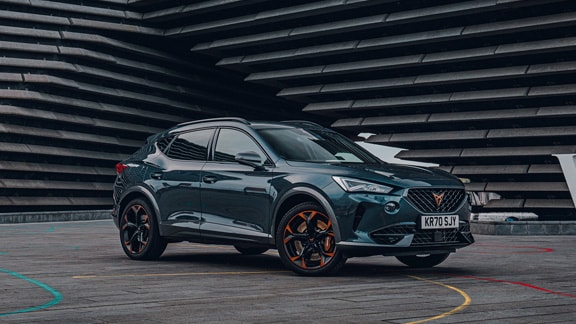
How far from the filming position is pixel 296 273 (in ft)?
27.7

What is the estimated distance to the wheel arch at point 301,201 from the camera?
8109mm

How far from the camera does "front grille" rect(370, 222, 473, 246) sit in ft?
26.5

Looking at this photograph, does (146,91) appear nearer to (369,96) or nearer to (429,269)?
(369,96)

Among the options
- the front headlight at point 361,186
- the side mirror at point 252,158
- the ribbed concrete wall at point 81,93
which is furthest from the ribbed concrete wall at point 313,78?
the front headlight at point 361,186

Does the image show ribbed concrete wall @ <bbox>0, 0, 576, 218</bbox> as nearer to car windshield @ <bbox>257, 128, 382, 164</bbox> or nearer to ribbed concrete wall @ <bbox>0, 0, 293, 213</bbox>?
ribbed concrete wall @ <bbox>0, 0, 293, 213</bbox>

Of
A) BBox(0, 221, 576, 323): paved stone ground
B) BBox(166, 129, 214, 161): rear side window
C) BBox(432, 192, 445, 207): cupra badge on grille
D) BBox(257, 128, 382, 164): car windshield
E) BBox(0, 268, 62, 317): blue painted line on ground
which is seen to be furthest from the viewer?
Result: BBox(166, 129, 214, 161): rear side window

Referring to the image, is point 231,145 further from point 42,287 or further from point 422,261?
point 42,287

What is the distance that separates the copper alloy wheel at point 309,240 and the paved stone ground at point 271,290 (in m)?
0.19

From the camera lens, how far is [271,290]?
7.13 m

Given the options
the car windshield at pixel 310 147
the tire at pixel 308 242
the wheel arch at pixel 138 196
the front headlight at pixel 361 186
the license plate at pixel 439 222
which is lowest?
the tire at pixel 308 242

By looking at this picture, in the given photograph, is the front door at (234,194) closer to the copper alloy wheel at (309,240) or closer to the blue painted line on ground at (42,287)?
the copper alloy wheel at (309,240)

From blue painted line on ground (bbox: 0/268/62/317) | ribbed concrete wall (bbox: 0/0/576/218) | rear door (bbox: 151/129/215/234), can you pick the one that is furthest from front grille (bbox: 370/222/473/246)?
ribbed concrete wall (bbox: 0/0/576/218)

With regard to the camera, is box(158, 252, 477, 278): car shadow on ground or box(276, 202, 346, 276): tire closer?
box(276, 202, 346, 276): tire

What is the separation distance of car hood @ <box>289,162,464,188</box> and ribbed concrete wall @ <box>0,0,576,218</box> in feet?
48.6
